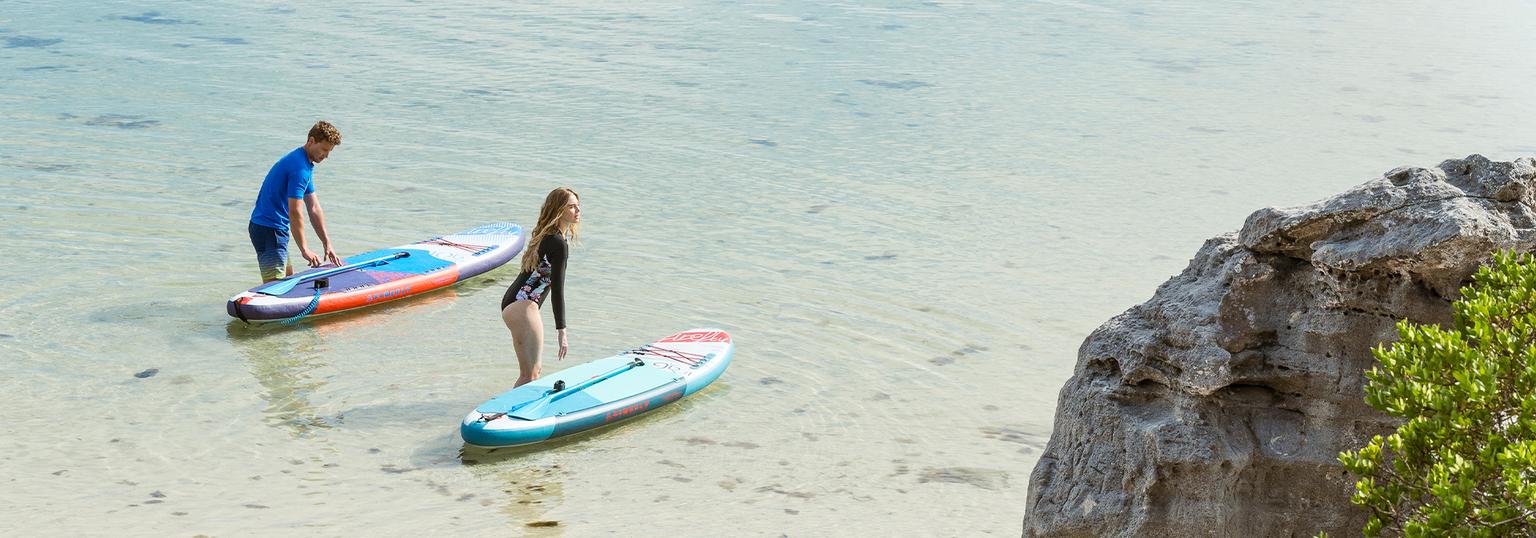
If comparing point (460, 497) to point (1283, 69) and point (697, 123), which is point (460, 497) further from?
point (1283, 69)

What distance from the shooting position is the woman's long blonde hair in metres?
6.82

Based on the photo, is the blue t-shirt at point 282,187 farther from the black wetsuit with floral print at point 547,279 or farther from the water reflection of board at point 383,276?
the black wetsuit with floral print at point 547,279

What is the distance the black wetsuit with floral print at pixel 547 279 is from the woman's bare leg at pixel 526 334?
1.8 inches

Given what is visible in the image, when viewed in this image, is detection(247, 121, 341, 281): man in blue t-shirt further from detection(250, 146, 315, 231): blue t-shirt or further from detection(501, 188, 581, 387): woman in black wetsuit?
detection(501, 188, 581, 387): woman in black wetsuit

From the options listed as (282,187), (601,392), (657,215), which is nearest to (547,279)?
(601,392)

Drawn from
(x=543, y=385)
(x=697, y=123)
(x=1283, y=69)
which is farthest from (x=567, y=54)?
(x=543, y=385)

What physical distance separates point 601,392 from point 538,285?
2.05ft

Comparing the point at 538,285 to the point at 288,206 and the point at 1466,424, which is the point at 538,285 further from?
the point at 1466,424

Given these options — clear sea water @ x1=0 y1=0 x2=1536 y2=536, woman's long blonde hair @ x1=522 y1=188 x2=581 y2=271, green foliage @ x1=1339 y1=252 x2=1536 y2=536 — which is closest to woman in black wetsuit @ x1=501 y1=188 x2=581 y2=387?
woman's long blonde hair @ x1=522 y1=188 x2=581 y2=271

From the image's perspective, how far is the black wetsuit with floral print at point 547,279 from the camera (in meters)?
6.98

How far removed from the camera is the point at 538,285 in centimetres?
711

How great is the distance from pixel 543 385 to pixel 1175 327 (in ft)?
12.3

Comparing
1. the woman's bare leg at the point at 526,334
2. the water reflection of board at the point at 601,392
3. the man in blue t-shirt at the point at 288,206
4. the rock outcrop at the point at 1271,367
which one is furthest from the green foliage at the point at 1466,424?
the man in blue t-shirt at the point at 288,206

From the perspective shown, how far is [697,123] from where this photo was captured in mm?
13852
